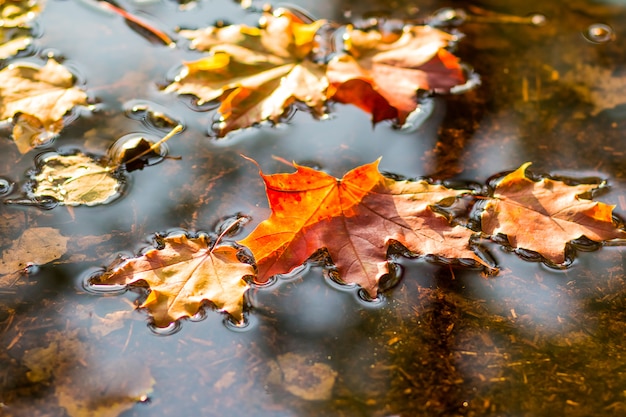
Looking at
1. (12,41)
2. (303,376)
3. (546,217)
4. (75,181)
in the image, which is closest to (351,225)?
(303,376)

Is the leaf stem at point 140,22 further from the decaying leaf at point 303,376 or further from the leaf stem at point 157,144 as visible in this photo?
the decaying leaf at point 303,376

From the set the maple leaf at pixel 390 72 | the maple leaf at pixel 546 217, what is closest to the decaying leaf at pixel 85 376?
the maple leaf at pixel 546 217

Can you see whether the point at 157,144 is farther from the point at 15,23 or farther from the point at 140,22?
the point at 15,23

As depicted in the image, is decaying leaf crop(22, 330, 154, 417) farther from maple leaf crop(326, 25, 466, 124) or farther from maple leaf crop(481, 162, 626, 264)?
maple leaf crop(326, 25, 466, 124)

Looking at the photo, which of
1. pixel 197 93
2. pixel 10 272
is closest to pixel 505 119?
pixel 197 93

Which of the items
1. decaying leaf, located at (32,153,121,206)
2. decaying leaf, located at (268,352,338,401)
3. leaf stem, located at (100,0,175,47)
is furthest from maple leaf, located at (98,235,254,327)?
leaf stem, located at (100,0,175,47)

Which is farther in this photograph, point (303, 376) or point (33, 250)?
point (33, 250)
